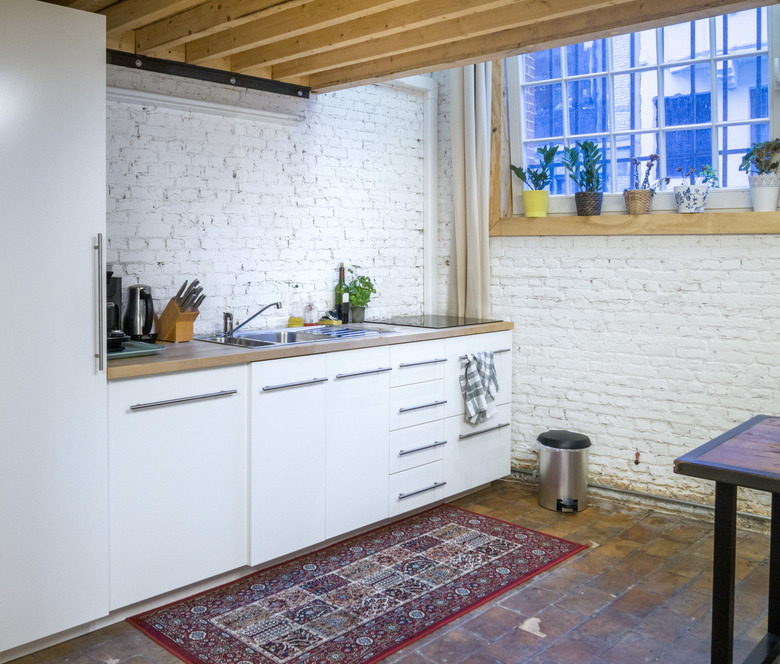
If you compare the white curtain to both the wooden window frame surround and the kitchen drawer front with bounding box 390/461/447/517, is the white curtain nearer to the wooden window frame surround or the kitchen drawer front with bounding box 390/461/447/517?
the wooden window frame surround

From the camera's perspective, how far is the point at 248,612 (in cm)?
326

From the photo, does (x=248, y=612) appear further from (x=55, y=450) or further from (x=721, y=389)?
(x=721, y=389)

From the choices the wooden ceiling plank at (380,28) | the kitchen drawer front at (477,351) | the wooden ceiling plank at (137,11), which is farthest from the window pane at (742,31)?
the wooden ceiling plank at (137,11)

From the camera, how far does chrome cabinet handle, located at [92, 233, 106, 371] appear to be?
2.90 metres

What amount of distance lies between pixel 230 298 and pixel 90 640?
77.5 inches

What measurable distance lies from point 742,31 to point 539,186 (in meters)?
1.48

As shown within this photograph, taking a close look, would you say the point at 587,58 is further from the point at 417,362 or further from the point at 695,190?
the point at 417,362

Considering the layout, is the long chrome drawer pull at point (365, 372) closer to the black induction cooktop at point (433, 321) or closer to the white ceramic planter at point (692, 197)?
the black induction cooktop at point (433, 321)

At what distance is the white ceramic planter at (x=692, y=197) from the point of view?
4.48 m

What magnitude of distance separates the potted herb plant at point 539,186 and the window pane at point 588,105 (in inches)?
9.0

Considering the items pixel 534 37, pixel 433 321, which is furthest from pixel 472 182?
pixel 534 37

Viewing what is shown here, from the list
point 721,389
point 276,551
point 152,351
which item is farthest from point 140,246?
point 721,389

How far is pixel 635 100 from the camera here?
4.84m

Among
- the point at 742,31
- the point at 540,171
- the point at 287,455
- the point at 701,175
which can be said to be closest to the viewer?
the point at 287,455
